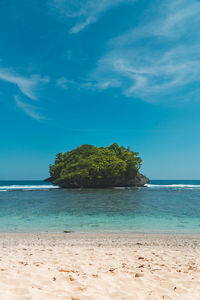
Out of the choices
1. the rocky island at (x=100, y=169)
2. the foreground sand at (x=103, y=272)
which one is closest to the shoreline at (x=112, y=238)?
the foreground sand at (x=103, y=272)

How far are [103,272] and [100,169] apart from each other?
60047 millimetres

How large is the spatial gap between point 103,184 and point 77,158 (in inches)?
643

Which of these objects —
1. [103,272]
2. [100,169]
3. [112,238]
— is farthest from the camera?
[100,169]

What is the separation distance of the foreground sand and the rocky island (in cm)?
5533

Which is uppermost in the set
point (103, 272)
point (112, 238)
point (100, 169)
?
point (100, 169)

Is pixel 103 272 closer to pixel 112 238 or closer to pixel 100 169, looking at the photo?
pixel 112 238

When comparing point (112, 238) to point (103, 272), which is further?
point (112, 238)

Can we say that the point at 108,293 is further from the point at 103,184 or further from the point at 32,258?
the point at 103,184

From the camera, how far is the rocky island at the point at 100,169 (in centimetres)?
6619

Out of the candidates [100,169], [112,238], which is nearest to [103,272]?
[112,238]

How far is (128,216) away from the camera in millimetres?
18953

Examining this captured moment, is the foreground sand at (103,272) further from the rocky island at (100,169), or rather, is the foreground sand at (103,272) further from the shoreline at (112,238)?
the rocky island at (100,169)

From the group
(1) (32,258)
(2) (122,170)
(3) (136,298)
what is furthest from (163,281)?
(2) (122,170)

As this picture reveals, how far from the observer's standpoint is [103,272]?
5949 mm
